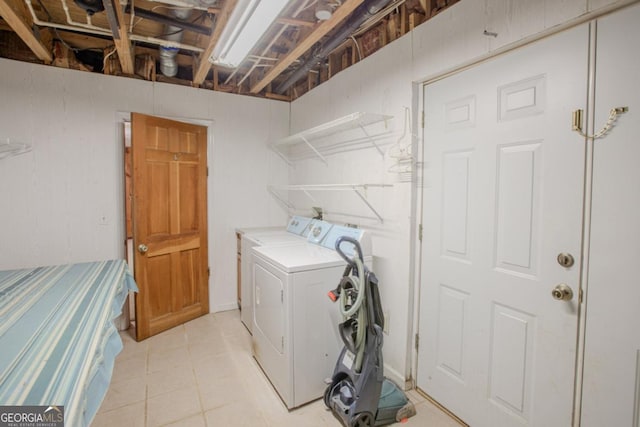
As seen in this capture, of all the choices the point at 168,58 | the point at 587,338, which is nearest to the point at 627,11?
the point at 587,338

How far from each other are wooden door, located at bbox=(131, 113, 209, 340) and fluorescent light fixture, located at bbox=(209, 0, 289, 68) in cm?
104

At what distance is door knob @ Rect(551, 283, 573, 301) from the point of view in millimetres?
1383

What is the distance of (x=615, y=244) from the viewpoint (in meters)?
1.25

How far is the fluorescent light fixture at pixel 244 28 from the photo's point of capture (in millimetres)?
1729

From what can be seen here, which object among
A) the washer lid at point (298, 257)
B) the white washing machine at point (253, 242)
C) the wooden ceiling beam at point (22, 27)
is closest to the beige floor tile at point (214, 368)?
the white washing machine at point (253, 242)

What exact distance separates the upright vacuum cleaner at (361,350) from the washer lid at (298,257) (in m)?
0.28

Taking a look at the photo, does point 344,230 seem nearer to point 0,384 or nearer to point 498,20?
point 498,20

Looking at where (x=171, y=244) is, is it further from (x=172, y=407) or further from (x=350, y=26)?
(x=350, y=26)

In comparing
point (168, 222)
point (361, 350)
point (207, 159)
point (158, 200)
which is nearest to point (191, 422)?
point (361, 350)

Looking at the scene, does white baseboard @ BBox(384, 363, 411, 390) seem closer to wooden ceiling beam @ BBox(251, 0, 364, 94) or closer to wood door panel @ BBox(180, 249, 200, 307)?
wood door panel @ BBox(180, 249, 200, 307)

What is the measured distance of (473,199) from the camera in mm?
1800

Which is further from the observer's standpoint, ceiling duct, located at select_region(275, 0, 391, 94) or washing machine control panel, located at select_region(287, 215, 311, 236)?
washing machine control panel, located at select_region(287, 215, 311, 236)

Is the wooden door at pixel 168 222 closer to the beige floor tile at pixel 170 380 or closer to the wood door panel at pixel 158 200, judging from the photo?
the wood door panel at pixel 158 200

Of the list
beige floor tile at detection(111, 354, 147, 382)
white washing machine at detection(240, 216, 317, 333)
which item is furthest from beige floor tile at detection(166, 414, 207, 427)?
white washing machine at detection(240, 216, 317, 333)
